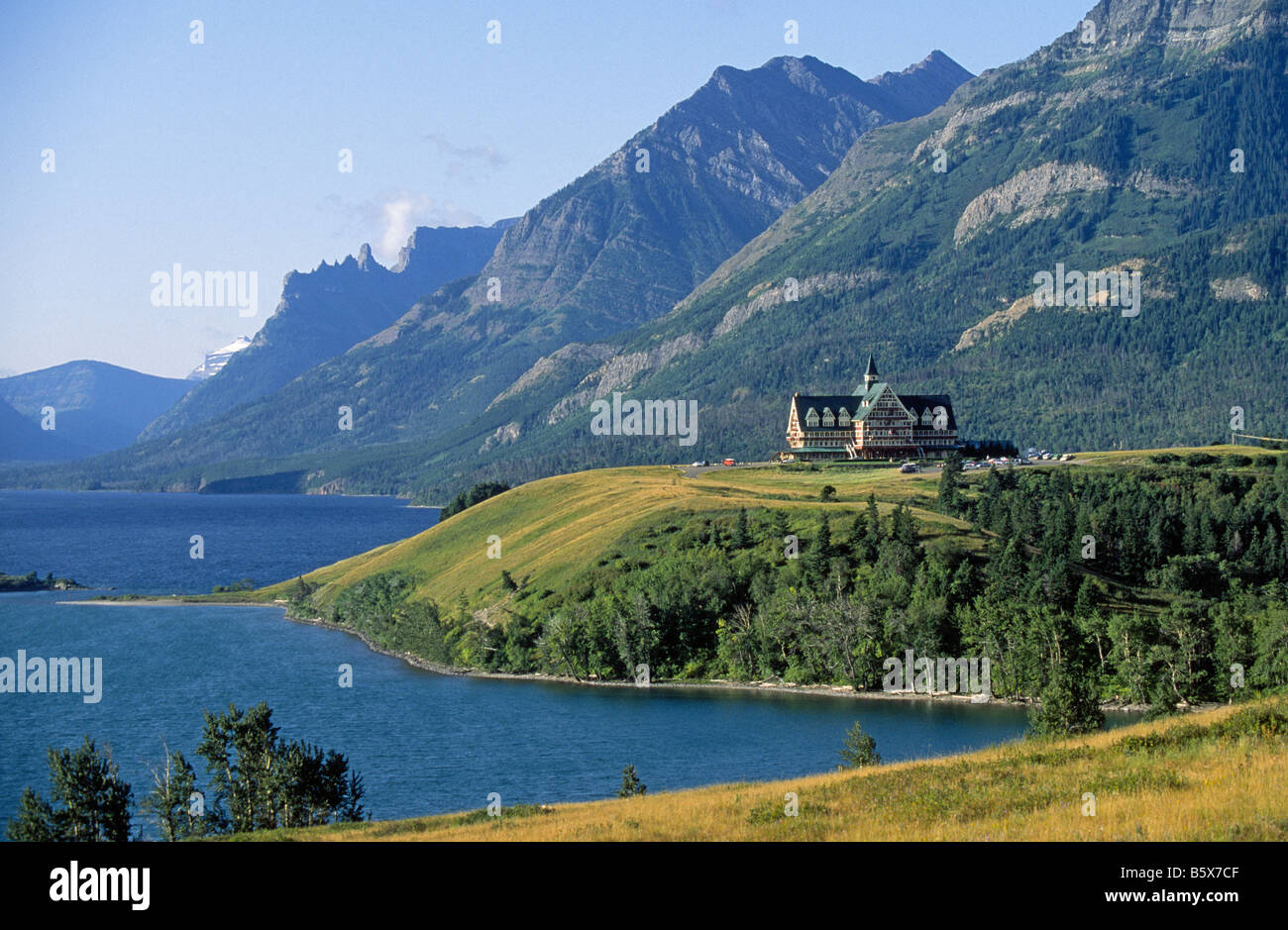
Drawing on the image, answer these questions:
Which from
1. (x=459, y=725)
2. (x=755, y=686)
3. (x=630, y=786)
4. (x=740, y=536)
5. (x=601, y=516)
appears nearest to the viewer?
(x=630, y=786)

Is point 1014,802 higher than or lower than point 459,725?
higher

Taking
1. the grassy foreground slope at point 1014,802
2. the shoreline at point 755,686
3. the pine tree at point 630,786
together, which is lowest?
the shoreline at point 755,686

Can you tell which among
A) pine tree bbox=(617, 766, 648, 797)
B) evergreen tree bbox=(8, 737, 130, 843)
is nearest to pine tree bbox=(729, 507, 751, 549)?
pine tree bbox=(617, 766, 648, 797)

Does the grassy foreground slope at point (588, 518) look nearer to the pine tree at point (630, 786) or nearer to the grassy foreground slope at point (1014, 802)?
the pine tree at point (630, 786)

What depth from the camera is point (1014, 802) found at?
34.1 metres

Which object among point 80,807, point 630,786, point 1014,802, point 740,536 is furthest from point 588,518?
point 1014,802

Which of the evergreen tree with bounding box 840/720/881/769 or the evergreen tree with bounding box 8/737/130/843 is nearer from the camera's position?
the evergreen tree with bounding box 8/737/130/843

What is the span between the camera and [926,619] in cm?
11456

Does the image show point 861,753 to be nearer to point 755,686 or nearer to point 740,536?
point 755,686

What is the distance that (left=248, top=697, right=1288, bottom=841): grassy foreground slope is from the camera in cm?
2858

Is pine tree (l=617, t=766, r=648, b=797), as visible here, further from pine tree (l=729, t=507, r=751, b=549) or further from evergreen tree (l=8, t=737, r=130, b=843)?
pine tree (l=729, t=507, r=751, b=549)

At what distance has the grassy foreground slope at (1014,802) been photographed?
2858 cm

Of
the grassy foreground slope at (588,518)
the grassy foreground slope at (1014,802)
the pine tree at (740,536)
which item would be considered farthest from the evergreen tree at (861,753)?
the pine tree at (740,536)
